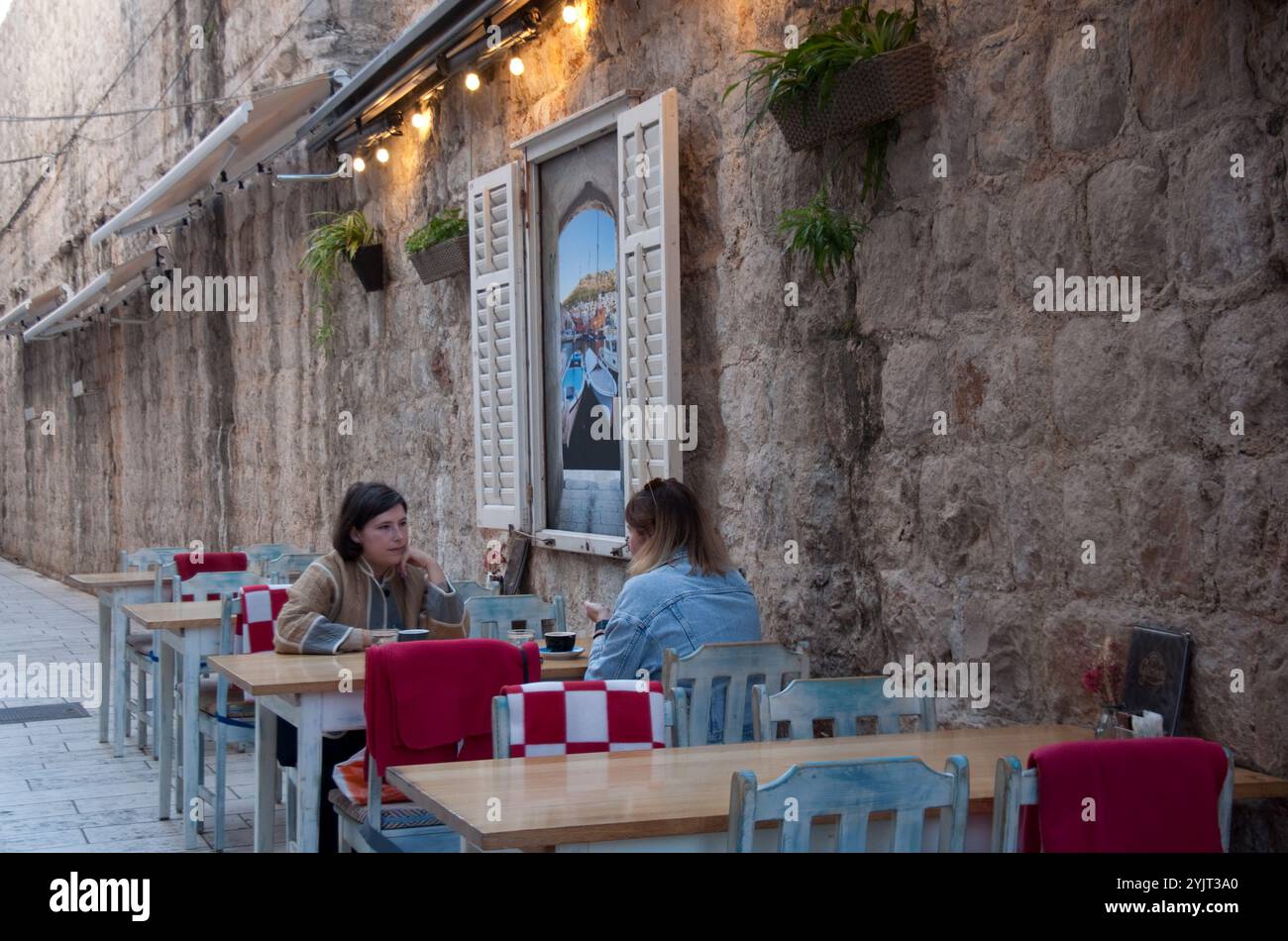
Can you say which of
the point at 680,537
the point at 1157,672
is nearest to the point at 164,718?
the point at 680,537

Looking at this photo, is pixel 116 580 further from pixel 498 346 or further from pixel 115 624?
pixel 498 346

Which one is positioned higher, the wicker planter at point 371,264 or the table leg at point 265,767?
the wicker planter at point 371,264

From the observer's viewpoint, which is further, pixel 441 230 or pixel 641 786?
pixel 441 230

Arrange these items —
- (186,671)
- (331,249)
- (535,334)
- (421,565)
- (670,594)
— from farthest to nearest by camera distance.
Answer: (331,249)
(535,334)
(186,671)
(421,565)
(670,594)

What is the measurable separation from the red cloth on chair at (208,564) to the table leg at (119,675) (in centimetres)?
32

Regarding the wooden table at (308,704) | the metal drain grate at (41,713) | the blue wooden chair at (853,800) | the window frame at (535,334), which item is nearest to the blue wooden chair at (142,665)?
the metal drain grate at (41,713)

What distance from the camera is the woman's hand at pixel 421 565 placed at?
4.87 metres

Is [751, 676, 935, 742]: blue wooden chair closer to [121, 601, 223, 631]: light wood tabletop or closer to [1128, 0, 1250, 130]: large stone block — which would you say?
[1128, 0, 1250, 130]: large stone block

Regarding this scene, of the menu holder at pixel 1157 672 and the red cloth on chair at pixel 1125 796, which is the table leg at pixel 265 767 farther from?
the red cloth on chair at pixel 1125 796

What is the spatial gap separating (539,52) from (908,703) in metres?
3.98

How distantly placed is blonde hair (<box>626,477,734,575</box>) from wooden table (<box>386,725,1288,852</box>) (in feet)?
2.83

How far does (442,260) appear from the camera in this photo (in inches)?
289

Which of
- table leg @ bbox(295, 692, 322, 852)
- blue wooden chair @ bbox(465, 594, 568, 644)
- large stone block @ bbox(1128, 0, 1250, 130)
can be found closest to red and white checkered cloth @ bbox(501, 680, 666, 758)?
table leg @ bbox(295, 692, 322, 852)

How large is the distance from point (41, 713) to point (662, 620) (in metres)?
5.51
